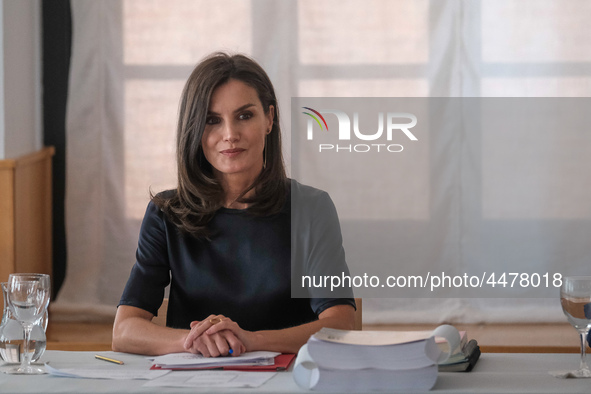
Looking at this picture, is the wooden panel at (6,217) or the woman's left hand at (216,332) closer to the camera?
the woman's left hand at (216,332)

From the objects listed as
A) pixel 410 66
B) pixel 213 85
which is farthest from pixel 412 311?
pixel 213 85

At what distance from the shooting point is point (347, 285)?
5.23ft

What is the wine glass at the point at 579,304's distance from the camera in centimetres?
107

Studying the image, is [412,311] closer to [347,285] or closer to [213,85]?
[347,285]

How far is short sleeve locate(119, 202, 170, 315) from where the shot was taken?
1.56 metres

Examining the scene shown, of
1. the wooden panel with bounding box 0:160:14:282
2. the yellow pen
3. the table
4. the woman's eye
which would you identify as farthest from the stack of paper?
the wooden panel with bounding box 0:160:14:282

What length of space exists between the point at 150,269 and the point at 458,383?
2.73ft

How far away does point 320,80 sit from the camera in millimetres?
3299

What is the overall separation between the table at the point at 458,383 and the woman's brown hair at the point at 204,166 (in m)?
0.52

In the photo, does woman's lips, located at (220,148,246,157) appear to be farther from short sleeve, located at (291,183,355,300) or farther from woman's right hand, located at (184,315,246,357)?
woman's right hand, located at (184,315,246,357)

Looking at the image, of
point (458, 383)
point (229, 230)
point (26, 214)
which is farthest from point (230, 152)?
point (26, 214)

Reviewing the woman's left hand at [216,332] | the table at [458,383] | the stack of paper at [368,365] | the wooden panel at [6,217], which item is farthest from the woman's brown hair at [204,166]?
the wooden panel at [6,217]

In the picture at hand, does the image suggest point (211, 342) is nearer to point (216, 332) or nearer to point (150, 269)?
point (216, 332)

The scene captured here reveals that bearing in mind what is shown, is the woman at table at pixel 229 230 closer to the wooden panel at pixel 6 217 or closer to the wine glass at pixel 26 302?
the wine glass at pixel 26 302
